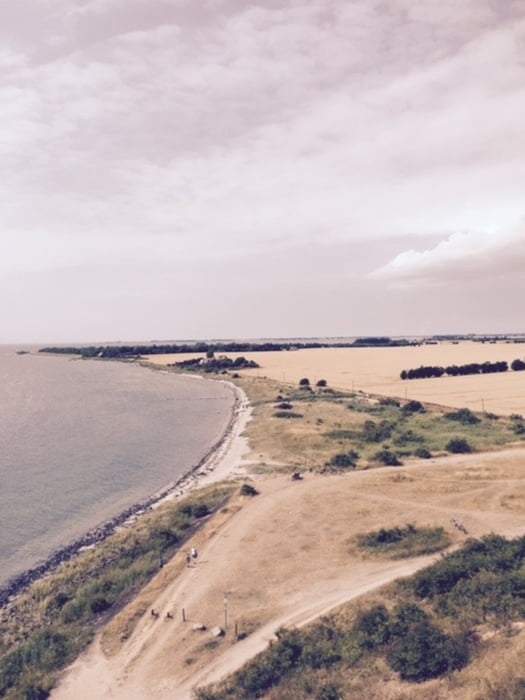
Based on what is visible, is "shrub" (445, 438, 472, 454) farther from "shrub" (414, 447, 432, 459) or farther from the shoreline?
the shoreline

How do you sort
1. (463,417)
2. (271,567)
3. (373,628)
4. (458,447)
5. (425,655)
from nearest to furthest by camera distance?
(425,655) → (373,628) → (271,567) → (458,447) → (463,417)

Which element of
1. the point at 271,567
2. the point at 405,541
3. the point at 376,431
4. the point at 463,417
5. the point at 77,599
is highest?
the point at 463,417

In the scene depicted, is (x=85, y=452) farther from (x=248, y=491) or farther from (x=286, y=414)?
(x=248, y=491)

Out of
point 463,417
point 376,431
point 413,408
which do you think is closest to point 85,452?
point 376,431

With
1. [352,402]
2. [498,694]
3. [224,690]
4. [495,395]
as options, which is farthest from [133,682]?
[495,395]

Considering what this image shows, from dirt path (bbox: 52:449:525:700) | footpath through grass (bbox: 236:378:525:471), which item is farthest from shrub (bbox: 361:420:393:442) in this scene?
dirt path (bbox: 52:449:525:700)

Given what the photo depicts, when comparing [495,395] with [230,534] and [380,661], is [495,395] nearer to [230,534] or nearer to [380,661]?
[230,534]

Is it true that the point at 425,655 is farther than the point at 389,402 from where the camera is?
No
